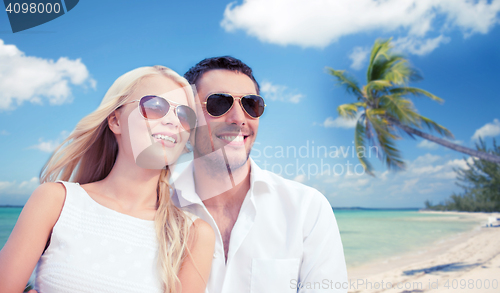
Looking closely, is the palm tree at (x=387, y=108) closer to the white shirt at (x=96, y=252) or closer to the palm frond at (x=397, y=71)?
the palm frond at (x=397, y=71)

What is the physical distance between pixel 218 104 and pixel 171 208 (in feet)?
3.22

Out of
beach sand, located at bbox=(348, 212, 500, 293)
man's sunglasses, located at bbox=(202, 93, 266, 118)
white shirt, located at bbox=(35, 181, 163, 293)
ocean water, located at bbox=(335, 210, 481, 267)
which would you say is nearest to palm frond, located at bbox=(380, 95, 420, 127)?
beach sand, located at bbox=(348, 212, 500, 293)

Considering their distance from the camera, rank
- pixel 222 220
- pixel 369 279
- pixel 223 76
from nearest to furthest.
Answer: pixel 222 220 < pixel 223 76 < pixel 369 279

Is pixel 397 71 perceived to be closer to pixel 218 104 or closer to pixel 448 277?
pixel 448 277

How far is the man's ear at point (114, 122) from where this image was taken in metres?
2.03

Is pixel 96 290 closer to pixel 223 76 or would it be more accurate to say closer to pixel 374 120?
pixel 223 76

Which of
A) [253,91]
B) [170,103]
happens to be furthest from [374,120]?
[170,103]

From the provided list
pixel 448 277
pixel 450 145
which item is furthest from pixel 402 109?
pixel 448 277

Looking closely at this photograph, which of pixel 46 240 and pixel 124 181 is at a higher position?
pixel 124 181

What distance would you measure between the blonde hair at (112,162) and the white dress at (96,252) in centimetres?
8

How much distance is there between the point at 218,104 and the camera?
2.65m

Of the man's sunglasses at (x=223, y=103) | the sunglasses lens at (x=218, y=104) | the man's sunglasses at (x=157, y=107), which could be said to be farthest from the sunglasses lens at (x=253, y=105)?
the man's sunglasses at (x=157, y=107)

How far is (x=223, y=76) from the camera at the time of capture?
9.14 ft

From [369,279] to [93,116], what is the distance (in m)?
12.2
